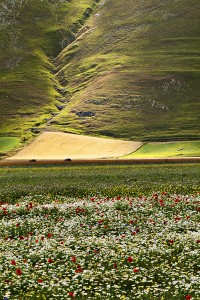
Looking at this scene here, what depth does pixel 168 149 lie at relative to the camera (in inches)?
4240

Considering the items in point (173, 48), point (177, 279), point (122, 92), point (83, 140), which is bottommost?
point (177, 279)

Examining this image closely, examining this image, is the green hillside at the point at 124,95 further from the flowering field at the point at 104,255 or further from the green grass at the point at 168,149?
the flowering field at the point at 104,255

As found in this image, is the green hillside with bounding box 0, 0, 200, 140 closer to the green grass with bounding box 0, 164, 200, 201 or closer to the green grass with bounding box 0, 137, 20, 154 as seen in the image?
the green grass with bounding box 0, 137, 20, 154

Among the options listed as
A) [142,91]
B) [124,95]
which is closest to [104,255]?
[124,95]

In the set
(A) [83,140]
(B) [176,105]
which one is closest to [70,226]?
(A) [83,140]

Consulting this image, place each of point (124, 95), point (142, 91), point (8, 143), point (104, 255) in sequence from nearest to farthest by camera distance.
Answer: point (104, 255)
point (8, 143)
point (124, 95)
point (142, 91)

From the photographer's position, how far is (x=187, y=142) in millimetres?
114875

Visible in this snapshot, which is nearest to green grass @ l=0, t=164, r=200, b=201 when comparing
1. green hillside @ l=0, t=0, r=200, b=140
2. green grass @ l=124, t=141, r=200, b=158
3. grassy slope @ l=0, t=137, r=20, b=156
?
green grass @ l=124, t=141, r=200, b=158

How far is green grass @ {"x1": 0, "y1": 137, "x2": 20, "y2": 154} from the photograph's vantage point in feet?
417

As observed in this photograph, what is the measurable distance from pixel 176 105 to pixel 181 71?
24.3m

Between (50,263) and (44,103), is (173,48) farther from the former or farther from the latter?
(50,263)

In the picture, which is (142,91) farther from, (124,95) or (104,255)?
(104,255)

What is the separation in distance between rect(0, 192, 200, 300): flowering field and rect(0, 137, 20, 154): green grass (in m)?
102

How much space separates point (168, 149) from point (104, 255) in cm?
9188
